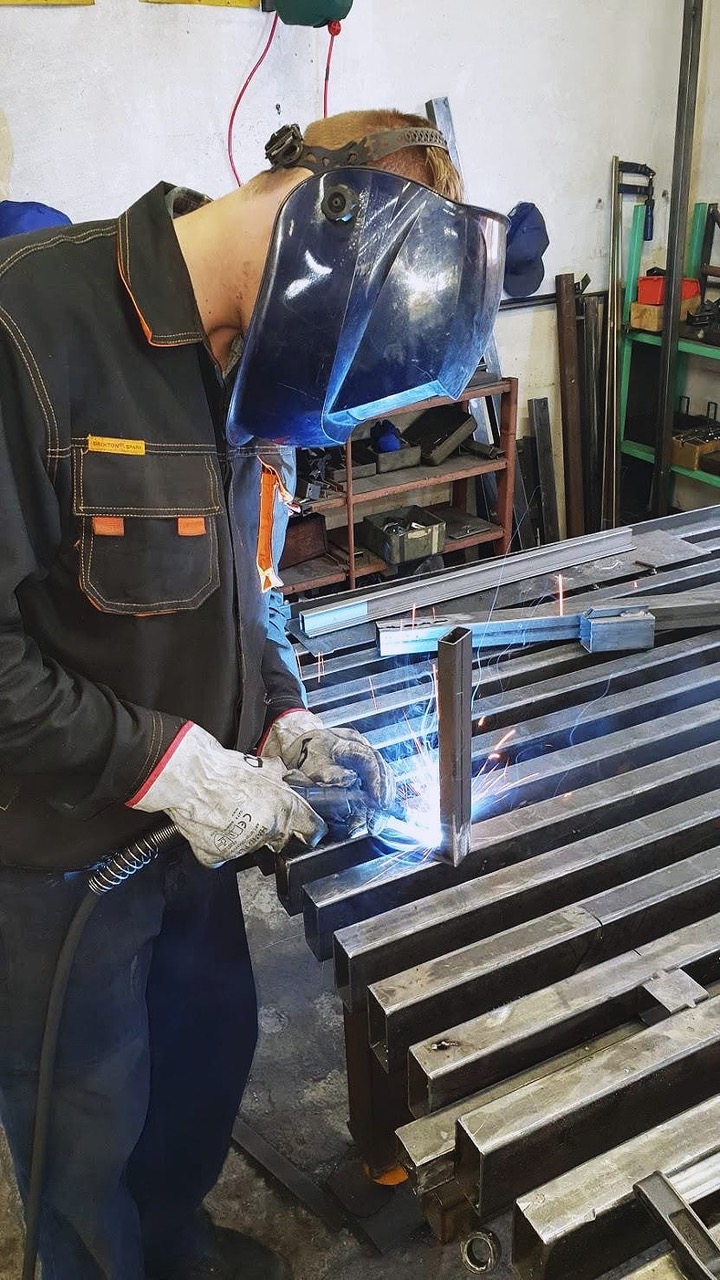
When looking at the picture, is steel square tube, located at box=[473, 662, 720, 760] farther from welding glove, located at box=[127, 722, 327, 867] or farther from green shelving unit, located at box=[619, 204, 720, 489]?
green shelving unit, located at box=[619, 204, 720, 489]

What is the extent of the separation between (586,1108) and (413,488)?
3549 millimetres

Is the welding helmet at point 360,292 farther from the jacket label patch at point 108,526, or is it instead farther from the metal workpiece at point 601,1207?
the metal workpiece at point 601,1207

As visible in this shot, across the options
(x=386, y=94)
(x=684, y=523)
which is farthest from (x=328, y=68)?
(x=684, y=523)

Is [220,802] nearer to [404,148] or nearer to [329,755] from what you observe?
[329,755]

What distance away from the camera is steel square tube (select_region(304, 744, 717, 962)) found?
1353 mm

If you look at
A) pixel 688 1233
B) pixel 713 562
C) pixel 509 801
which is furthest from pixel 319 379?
pixel 713 562

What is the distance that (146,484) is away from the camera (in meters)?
1.25

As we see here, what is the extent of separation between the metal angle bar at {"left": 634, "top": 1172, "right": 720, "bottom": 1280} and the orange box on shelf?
490 centimetres

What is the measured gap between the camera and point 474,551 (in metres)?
4.87

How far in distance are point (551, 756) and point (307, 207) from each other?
1018 millimetres

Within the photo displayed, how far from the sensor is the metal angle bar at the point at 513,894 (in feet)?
4.19

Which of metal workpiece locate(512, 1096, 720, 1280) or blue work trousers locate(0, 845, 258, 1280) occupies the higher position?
metal workpiece locate(512, 1096, 720, 1280)

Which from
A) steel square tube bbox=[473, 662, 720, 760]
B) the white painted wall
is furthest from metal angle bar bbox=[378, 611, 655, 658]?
the white painted wall

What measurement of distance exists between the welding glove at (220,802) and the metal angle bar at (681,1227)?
27.0 inches
